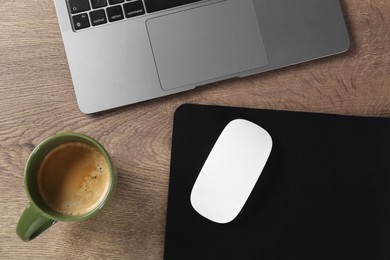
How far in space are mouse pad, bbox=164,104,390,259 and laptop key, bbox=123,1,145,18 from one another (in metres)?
0.18

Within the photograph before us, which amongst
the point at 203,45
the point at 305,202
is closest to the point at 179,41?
the point at 203,45

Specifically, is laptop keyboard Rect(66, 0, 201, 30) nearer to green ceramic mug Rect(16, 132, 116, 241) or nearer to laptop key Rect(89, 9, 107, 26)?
laptop key Rect(89, 9, 107, 26)

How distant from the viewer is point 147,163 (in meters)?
0.66

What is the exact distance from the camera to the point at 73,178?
1.99ft

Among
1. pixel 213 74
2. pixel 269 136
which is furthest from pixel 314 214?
pixel 213 74

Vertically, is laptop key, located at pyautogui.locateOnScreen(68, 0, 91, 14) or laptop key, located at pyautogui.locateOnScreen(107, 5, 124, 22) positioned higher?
laptop key, located at pyautogui.locateOnScreen(68, 0, 91, 14)

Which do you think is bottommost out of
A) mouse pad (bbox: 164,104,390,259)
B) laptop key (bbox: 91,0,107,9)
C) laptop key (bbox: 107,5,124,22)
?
mouse pad (bbox: 164,104,390,259)

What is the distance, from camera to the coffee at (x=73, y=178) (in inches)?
23.7

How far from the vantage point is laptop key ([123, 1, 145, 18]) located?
25.9 inches

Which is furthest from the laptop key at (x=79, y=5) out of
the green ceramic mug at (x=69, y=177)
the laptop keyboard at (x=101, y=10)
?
the green ceramic mug at (x=69, y=177)

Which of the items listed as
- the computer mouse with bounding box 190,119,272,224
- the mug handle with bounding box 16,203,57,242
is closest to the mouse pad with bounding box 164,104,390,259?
the computer mouse with bounding box 190,119,272,224

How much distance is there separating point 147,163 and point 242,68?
18cm

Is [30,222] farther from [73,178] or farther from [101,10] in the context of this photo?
[101,10]

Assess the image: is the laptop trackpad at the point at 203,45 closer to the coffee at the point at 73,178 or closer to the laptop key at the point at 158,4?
the laptop key at the point at 158,4
